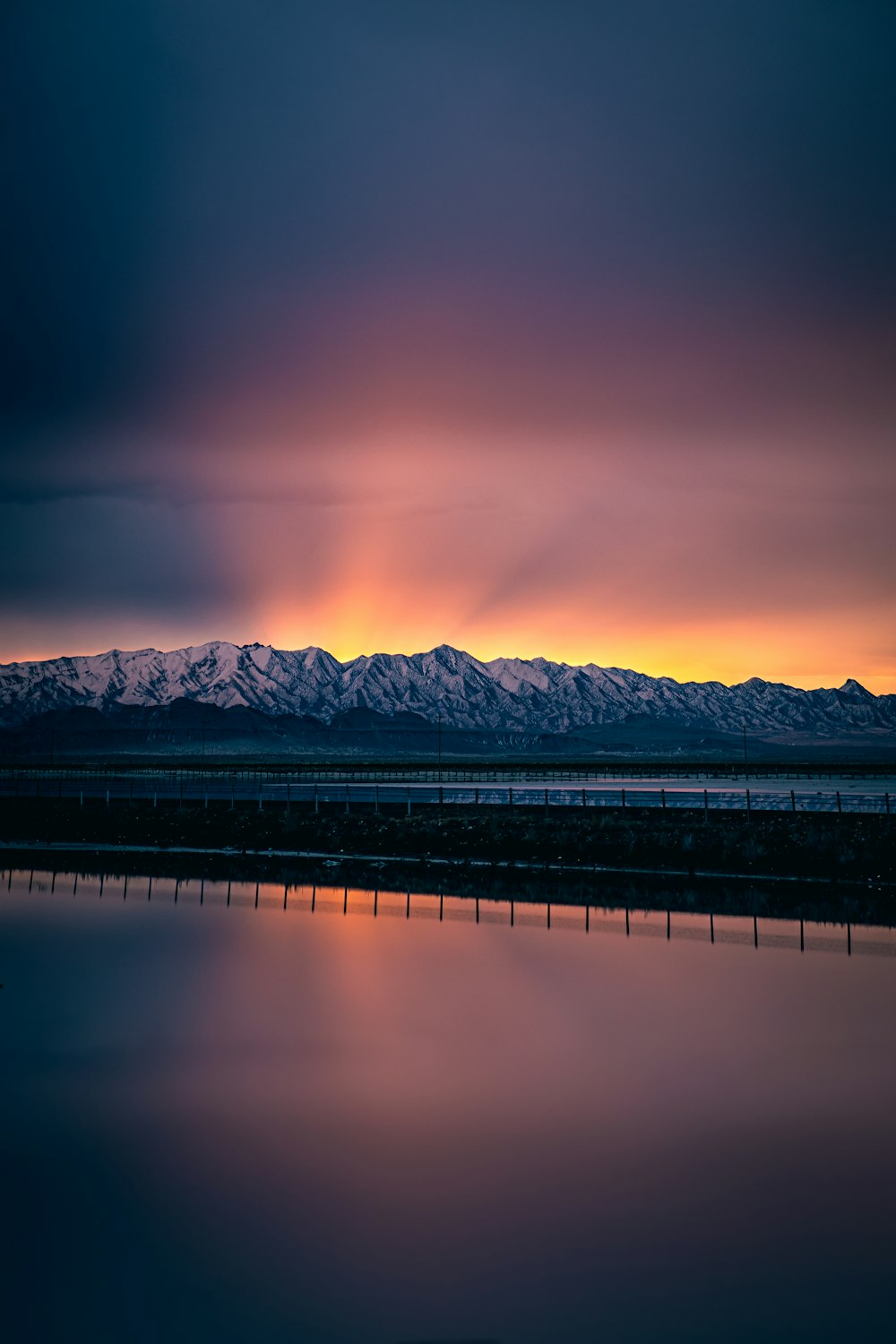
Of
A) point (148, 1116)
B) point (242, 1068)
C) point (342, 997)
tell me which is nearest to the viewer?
point (148, 1116)

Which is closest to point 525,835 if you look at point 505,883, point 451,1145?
point 505,883

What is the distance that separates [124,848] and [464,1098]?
39759 millimetres

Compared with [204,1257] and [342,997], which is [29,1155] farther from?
[342,997]

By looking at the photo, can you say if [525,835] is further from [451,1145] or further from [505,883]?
[451,1145]

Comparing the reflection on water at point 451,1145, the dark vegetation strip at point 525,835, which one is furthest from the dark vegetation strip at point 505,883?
the reflection on water at point 451,1145

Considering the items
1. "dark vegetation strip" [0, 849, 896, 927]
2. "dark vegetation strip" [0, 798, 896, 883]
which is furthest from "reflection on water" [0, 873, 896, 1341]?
"dark vegetation strip" [0, 798, 896, 883]

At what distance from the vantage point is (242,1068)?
1684 cm

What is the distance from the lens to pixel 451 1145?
44.4 ft

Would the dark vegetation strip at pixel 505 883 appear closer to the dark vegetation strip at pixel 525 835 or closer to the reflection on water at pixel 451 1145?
the dark vegetation strip at pixel 525 835

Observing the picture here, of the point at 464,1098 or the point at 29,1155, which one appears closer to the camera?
the point at 29,1155

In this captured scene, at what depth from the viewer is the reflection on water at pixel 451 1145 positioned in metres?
9.92

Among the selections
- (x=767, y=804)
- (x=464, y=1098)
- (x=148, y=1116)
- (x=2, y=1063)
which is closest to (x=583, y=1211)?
(x=464, y=1098)

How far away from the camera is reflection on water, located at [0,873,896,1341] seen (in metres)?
9.92

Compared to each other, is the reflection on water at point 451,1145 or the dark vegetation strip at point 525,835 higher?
the dark vegetation strip at point 525,835
